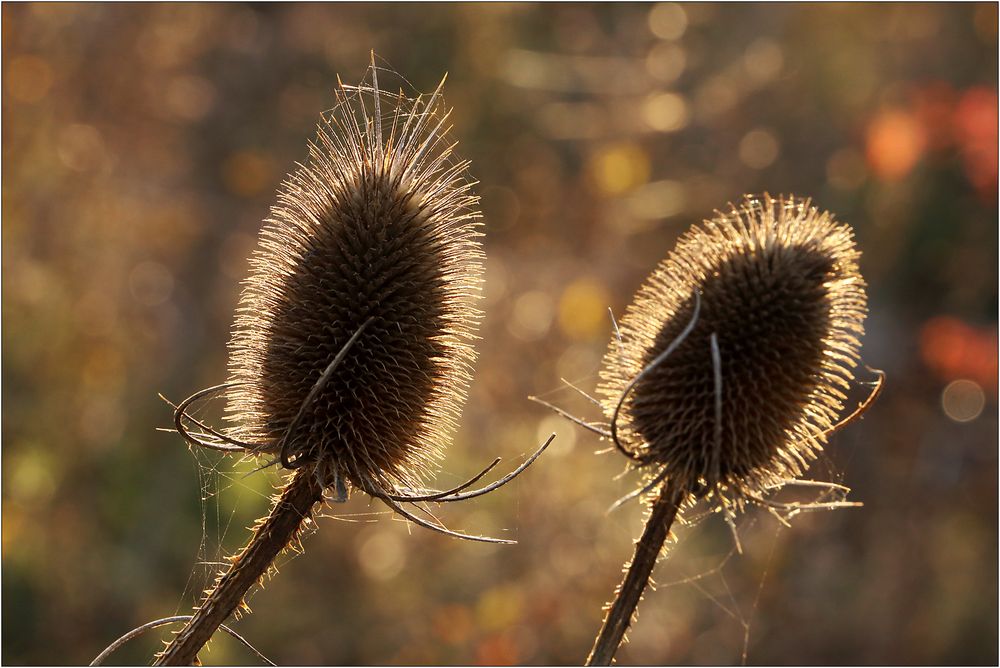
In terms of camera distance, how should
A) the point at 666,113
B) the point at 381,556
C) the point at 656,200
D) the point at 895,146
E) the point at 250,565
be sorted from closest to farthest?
the point at 250,565
the point at 381,556
the point at 666,113
the point at 656,200
the point at 895,146

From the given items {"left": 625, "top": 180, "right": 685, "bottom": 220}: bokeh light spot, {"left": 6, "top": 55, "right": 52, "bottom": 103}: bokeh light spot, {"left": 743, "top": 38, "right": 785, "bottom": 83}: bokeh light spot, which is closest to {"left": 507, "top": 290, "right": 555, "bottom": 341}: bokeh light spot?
{"left": 625, "top": 180, "right": 685, "bottom": 220}: bokeh light spot

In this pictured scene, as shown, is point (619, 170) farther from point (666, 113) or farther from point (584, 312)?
point (584, 312)

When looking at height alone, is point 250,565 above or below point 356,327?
below

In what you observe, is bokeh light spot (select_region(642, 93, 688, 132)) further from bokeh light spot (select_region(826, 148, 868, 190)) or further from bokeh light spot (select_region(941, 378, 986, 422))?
bokeh light spot (select_region(941, 378, 986, 422))

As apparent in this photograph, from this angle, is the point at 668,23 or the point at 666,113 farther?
the point at 668,23

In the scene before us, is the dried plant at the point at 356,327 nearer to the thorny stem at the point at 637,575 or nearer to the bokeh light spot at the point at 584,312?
the thorny stem at the point at 637,575

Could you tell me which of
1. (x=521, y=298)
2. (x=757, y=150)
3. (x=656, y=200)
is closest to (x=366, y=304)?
(x=521, y=298)
